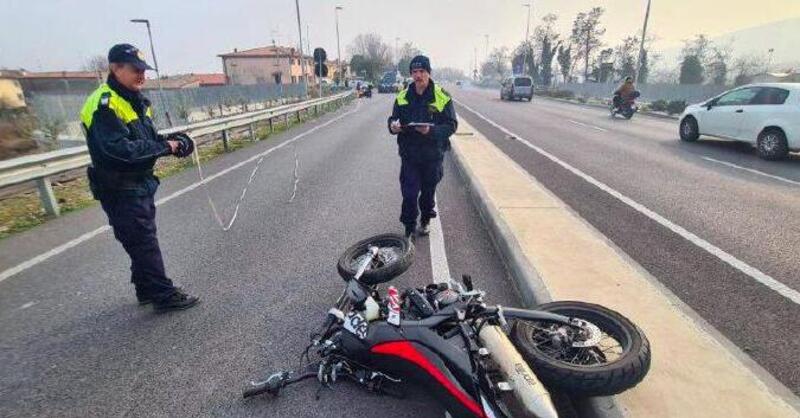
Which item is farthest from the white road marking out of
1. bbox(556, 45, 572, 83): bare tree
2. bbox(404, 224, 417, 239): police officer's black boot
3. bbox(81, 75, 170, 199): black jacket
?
bbox(556, 45, 572, 83): bare tree

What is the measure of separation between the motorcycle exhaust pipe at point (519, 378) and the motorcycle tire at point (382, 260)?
1.31 metres

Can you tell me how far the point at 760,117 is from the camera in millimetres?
10727

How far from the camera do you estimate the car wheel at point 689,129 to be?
13.1m

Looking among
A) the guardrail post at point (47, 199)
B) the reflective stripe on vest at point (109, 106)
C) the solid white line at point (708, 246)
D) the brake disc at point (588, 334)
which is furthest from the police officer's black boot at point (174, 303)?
the solid white line at point (708, 246)

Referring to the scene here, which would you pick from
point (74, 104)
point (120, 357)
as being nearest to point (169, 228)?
point (120, 357)

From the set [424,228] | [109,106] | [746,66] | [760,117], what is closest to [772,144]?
[760,117]

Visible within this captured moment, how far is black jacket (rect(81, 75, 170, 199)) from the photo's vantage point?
3.31 metres

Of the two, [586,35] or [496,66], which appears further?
[496,66]

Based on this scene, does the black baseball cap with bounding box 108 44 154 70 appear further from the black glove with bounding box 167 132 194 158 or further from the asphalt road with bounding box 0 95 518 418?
the asphalt road with bounding box 0 95 518 418

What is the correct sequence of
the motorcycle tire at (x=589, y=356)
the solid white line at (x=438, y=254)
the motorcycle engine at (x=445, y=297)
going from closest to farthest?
the motorcycle tire at (x=589, y=356), the motorcycle engine at (x=445, y=297), the solid white line at (x=438, y=254)

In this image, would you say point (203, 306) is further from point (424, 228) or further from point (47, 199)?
point (47, 199)

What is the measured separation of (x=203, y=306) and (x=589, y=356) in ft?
10.2

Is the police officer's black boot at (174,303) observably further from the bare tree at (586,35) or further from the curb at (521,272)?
the bare tree at (586,35)

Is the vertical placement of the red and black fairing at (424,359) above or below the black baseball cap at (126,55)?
below
